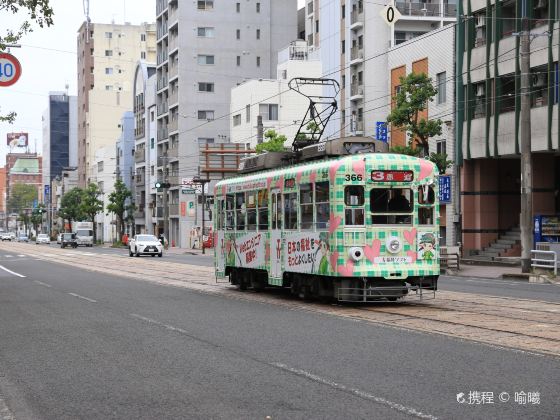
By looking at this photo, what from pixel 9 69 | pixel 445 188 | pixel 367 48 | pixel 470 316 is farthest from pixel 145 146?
pixel 470 316

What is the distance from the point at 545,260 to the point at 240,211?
13074 millimetres

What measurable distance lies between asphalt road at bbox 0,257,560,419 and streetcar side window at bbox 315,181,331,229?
90.9 inches

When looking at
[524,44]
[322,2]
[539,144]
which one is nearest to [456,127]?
[539,144]

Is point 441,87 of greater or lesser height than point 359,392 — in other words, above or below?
above

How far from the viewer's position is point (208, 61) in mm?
89125

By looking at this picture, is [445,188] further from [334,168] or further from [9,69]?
[334,168]

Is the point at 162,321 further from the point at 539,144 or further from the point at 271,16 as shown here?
the point at 271,16

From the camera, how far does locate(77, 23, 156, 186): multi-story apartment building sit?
14000 centimetres

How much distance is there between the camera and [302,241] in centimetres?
1881

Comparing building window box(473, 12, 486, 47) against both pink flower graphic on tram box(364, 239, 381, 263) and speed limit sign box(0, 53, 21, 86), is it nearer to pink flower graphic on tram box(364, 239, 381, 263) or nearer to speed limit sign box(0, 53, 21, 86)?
speed limit sign box(0, 53, 21, 86)

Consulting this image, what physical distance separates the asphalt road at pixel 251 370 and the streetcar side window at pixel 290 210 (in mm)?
3150

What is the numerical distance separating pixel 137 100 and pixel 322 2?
141ft

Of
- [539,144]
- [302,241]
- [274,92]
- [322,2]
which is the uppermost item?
[322,2]

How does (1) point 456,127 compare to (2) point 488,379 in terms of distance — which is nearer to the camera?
(2) point 488,379
